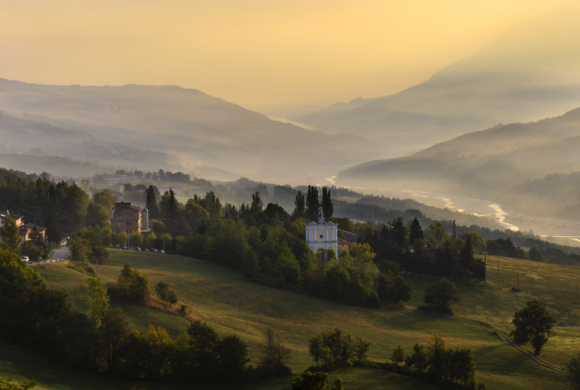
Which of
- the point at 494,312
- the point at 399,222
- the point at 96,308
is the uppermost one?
the point at 399,222

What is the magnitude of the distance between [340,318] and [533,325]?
22.5 metres

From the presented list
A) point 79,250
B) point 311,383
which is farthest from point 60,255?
point 311,383

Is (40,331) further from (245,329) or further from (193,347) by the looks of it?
(245,329)

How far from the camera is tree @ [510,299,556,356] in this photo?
54812mm

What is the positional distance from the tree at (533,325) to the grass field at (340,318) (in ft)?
6.63

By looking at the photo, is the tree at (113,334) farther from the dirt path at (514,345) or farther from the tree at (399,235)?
the tree at (399,235)

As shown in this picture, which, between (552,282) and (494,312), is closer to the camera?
(494,312)

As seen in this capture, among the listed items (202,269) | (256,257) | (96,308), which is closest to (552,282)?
(256,257)

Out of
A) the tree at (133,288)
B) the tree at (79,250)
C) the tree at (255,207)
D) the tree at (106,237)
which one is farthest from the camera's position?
the tree at (255,207)

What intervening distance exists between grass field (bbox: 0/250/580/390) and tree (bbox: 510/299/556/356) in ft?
6.63

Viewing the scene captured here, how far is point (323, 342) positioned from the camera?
145ft

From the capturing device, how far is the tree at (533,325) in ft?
180

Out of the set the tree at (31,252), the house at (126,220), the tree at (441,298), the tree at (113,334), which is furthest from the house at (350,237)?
the tree at (113,334)

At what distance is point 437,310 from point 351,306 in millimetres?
12641
